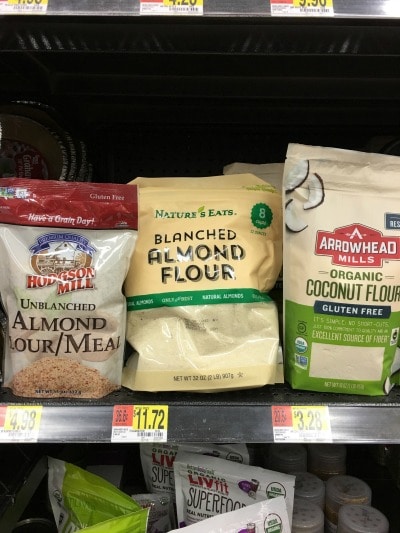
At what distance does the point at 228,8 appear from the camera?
77cm

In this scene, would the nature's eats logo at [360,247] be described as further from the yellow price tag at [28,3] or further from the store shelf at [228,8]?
the yellow price tag at [28,3]

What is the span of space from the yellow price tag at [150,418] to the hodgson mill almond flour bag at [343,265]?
253 millimetres

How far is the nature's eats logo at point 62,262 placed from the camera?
873mm

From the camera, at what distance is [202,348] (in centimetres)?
88

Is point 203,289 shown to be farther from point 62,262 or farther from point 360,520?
point 360,520

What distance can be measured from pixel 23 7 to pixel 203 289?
535mm

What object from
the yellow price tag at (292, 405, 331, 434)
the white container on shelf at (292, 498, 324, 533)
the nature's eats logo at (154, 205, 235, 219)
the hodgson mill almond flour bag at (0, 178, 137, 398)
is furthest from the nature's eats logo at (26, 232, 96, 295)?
the white container on shelf at (292, 498, 324, 533)

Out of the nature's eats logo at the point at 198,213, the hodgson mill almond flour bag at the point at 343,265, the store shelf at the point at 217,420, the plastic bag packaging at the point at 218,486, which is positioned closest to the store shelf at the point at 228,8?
the hodgson mill almond flour bag at the point at 343,265

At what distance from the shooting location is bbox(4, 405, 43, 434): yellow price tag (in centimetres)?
83

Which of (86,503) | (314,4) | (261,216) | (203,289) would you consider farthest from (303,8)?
(86,503)

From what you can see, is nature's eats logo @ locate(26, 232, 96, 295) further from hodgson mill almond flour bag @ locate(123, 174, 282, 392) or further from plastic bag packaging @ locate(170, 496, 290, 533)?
plastic bag packaging @ locate(170, 496, 290, 533)

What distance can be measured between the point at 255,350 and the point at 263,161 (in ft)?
2.27

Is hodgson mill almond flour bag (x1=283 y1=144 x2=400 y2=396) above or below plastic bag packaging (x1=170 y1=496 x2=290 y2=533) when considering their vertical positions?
above

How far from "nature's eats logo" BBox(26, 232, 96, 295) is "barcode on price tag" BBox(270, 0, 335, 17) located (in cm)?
49
